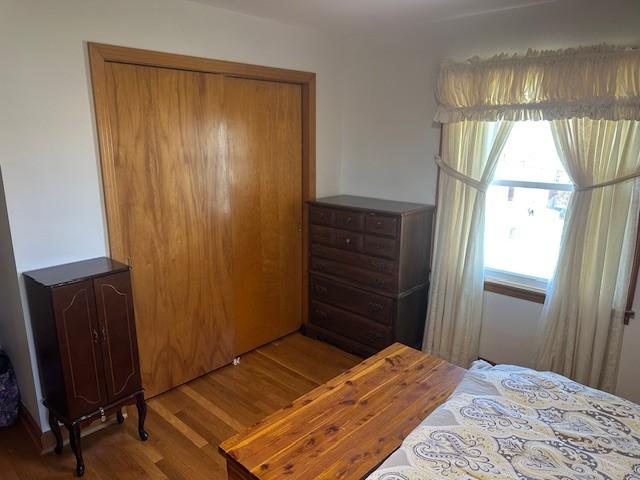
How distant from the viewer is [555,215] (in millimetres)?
2658

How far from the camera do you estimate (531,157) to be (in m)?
A: 2.70

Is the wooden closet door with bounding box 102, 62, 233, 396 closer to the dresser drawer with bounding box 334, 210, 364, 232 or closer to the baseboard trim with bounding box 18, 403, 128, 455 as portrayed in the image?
the baseboard trim with bounding box 18, 403, 128, 455

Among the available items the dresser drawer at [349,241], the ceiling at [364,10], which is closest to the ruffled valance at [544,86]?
the ceiling at [364,10]

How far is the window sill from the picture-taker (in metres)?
2.72

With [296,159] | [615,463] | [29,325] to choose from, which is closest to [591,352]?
[615,463]

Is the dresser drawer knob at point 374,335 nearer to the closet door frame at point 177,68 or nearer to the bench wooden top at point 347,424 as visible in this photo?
the closet door frame at point 177,68

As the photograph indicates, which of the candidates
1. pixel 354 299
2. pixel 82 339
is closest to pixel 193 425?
pixel 82 339

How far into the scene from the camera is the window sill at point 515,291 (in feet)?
8.92

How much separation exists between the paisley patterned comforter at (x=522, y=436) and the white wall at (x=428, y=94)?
110cm

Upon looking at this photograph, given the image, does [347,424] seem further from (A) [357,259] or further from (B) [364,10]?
(B) [364,10]

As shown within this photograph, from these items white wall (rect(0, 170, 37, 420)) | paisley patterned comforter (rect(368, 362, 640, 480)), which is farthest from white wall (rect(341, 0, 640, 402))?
white wall (rect(0, 170, 37, 420))

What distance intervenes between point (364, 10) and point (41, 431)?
301 centimetres

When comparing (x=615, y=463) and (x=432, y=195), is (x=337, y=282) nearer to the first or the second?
(x=432, y=195)

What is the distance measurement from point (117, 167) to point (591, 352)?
286 cm
